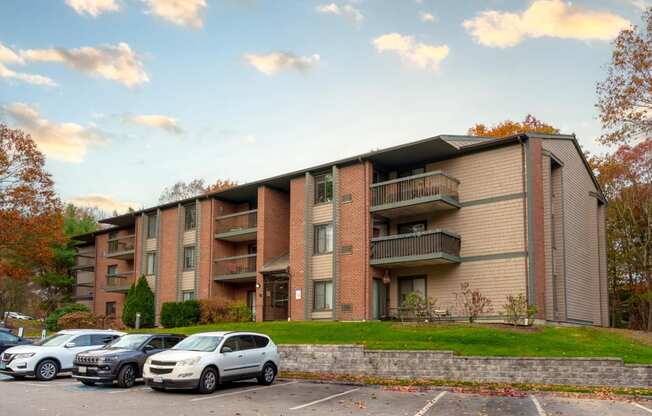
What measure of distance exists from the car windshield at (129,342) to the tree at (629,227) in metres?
33.2

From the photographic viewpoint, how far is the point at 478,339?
22688 mm

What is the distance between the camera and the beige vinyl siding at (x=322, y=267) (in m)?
33.5

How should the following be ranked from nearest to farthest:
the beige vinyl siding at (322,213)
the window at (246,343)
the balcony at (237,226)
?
the window at (246,343)
the beige vinyl siding at (322,213)
the balcony at (237,226)

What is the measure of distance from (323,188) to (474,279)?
9280mm

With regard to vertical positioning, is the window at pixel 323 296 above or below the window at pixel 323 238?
below

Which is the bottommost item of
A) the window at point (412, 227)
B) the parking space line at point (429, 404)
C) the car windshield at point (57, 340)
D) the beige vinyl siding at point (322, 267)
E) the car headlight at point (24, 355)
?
the parking space line at point (429, 404)

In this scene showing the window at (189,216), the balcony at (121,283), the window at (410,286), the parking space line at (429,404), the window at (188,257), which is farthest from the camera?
the balcony at (121,283)

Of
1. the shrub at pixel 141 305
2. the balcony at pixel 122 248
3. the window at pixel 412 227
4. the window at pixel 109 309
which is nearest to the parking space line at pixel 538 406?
the window at pixel 412 227

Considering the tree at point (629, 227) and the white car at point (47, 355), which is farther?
the tree at point (629, 227)

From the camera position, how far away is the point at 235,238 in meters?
40.4

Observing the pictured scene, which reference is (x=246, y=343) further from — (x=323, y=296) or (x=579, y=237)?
(x=579, y=237)

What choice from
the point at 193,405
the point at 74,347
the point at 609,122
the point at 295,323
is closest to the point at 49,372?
the point at 74,347

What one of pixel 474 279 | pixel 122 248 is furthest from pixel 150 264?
pixel 474 279

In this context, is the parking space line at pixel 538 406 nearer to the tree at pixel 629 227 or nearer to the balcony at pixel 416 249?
the balcony at pixel 416 249
